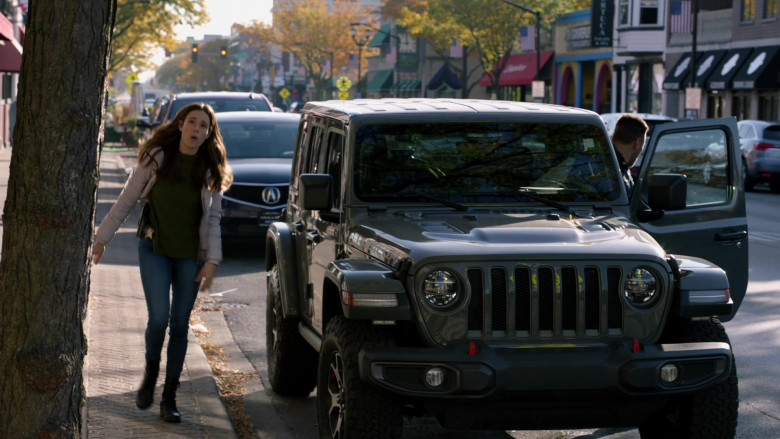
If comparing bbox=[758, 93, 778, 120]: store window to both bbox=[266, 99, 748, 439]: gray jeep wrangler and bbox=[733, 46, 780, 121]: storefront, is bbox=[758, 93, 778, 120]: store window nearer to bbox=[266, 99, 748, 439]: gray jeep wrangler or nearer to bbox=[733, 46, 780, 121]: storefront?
bbox=[733, 46, 780, 121]: storefront

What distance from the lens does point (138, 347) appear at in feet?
30.7

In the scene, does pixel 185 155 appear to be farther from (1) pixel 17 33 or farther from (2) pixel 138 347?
(1) pixel 17 33

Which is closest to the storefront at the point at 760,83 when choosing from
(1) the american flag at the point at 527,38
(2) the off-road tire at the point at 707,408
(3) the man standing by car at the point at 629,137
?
(1) the american flag at the point at 527,38

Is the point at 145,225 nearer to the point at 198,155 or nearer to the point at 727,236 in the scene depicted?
the point at 198,155

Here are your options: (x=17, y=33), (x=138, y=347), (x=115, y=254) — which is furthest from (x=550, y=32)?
(x=138, y=347)

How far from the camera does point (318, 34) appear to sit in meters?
109

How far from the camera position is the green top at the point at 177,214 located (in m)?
7.18

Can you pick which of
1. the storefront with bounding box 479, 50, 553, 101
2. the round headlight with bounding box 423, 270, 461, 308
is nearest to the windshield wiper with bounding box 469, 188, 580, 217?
the round headlight with bounding box 423, 270, 461, 308

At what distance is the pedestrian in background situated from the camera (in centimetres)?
718

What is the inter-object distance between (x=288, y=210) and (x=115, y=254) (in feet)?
25.3

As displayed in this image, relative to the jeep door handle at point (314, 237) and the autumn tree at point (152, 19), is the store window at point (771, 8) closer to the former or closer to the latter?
the autumn tree at point (152, 19)

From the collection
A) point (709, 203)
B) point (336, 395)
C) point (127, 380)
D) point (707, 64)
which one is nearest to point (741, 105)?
point (707, 64)

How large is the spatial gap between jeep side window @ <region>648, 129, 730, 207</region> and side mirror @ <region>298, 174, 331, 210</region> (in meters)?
2.17

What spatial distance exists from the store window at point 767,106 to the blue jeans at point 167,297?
4045cm
